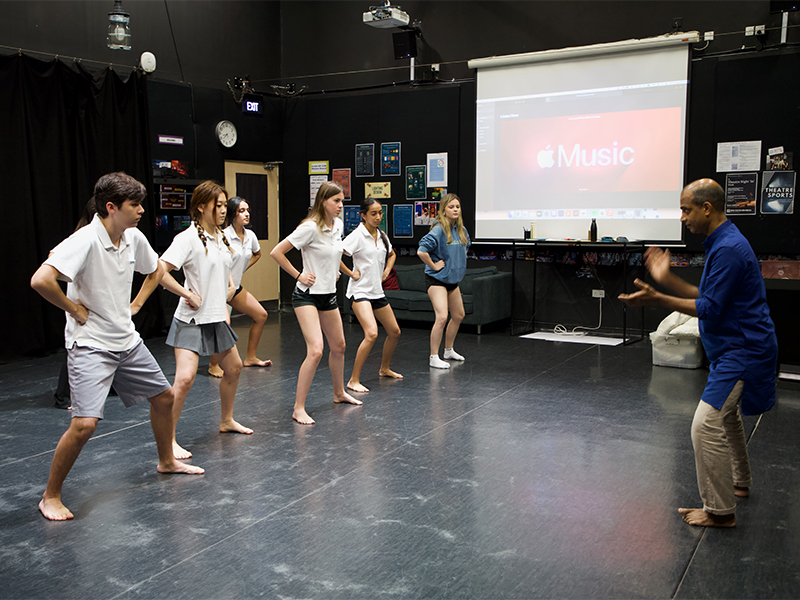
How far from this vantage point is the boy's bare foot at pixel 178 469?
12.8ft

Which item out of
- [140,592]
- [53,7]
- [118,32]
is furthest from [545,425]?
[53,7]

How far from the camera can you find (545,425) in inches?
192

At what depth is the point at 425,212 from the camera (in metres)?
9.88

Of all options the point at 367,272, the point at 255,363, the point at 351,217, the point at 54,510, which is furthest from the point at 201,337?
the point at 351,217

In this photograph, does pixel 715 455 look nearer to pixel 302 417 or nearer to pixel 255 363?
pixel 302 417

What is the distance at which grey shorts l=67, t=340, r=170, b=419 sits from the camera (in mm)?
3236

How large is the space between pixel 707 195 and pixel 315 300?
2685 millimetres

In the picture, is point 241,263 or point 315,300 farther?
point 241,263

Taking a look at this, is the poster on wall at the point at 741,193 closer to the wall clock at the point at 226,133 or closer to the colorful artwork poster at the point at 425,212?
the colorful artwork poster at the point at 425,212

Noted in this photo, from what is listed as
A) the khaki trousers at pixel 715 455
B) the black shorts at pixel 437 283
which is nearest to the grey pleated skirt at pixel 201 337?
the khaki trousers at pixel 715 455

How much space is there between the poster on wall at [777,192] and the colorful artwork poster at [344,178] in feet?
18.1

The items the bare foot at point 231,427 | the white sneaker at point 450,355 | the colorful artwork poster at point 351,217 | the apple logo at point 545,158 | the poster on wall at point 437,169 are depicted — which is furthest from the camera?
the colorful artwork poster at point 351,217

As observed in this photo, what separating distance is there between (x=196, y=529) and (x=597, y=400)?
11.2 ft

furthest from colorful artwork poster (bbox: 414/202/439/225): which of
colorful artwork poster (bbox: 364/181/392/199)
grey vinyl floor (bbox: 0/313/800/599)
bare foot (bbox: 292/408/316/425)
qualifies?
bare foot (bbox: 292/408/316/425)
